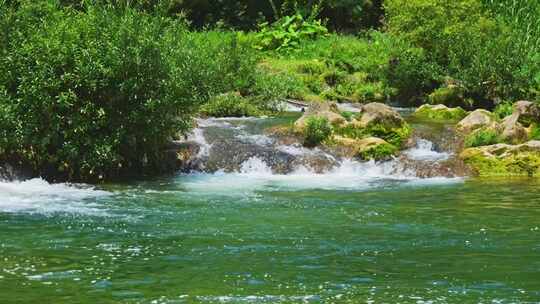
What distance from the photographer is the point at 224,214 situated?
17516mm

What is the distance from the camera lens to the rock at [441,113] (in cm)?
3209

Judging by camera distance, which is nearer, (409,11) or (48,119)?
(48,119)

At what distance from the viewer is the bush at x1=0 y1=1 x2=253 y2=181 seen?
21641mm

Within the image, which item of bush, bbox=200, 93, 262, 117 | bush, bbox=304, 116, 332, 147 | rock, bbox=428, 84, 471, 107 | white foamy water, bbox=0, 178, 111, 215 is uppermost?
rock, bbox=428, 84, 471, 107

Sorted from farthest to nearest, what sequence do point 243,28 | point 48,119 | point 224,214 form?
point 243,28, point 48,119, point 224,214

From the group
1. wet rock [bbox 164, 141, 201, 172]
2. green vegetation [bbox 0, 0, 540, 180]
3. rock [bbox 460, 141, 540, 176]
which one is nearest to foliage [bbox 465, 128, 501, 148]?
green vegetation [bbox 0, 0, 540, 180]

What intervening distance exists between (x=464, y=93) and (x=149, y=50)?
→ 56.1ft

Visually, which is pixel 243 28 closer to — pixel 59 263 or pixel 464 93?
pixel 464 93

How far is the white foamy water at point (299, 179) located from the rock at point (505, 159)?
55.9 inches

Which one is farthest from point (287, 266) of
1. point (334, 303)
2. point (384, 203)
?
point (384, 203)

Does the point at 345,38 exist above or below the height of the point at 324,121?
above

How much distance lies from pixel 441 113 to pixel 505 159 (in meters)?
7.81

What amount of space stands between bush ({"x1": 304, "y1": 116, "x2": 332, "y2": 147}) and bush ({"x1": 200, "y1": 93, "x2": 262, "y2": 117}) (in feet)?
18.8

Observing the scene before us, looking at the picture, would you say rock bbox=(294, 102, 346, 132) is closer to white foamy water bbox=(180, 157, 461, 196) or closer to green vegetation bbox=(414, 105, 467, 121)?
white foamy water bbox=(180, 157, 461, 196)
